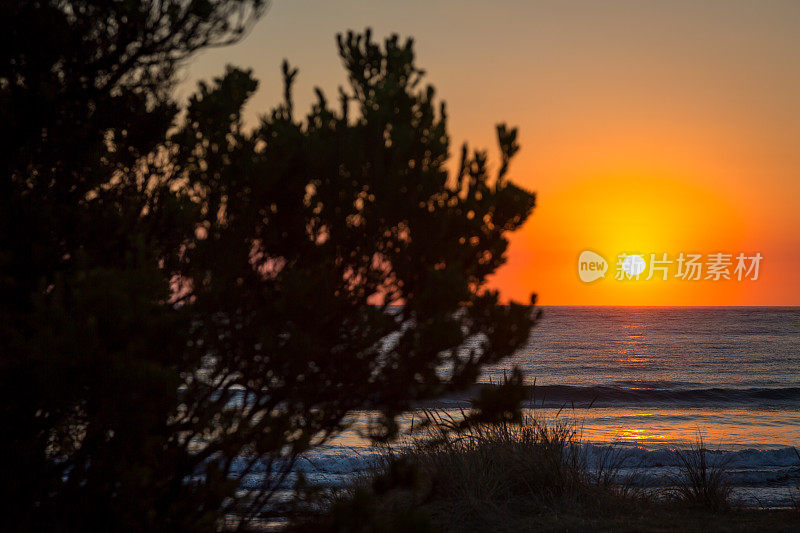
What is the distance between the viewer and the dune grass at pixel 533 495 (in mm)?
6699

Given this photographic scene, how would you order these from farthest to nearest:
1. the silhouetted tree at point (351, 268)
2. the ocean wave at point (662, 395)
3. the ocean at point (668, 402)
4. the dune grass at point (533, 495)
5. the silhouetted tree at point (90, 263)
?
the ocean wave at point (662, 395) < the ocean at point (668, 402) < the dune grass at point (533, 495) < the silhouetted tree at point (351, 268) < the silhouetted tree at point (90, 263)

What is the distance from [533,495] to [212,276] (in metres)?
4.38

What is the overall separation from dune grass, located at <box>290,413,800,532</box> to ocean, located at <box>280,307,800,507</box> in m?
0.84

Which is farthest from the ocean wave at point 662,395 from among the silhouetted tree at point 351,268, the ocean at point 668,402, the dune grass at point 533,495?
the silhouetted tree at point 351,268

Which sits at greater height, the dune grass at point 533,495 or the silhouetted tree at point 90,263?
the silhouetted tree at point 90,263

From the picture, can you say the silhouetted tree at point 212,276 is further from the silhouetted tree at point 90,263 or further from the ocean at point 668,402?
the ocean at point 668,402

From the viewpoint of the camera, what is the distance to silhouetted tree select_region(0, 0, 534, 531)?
388 centimetres

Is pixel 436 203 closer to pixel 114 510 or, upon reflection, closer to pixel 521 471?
pixel 114 510

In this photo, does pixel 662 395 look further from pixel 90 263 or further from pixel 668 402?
pixel 90 263

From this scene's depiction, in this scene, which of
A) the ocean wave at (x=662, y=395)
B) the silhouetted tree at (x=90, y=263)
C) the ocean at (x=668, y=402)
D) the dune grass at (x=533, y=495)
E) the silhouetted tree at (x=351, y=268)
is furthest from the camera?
the ocean wave at (x=662, y=395)

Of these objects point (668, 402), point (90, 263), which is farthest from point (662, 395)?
point (90, 263)

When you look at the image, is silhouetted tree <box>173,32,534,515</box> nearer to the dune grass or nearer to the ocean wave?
the dune grass

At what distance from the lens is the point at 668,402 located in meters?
26.9

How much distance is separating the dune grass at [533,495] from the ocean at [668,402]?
84 centimetres
